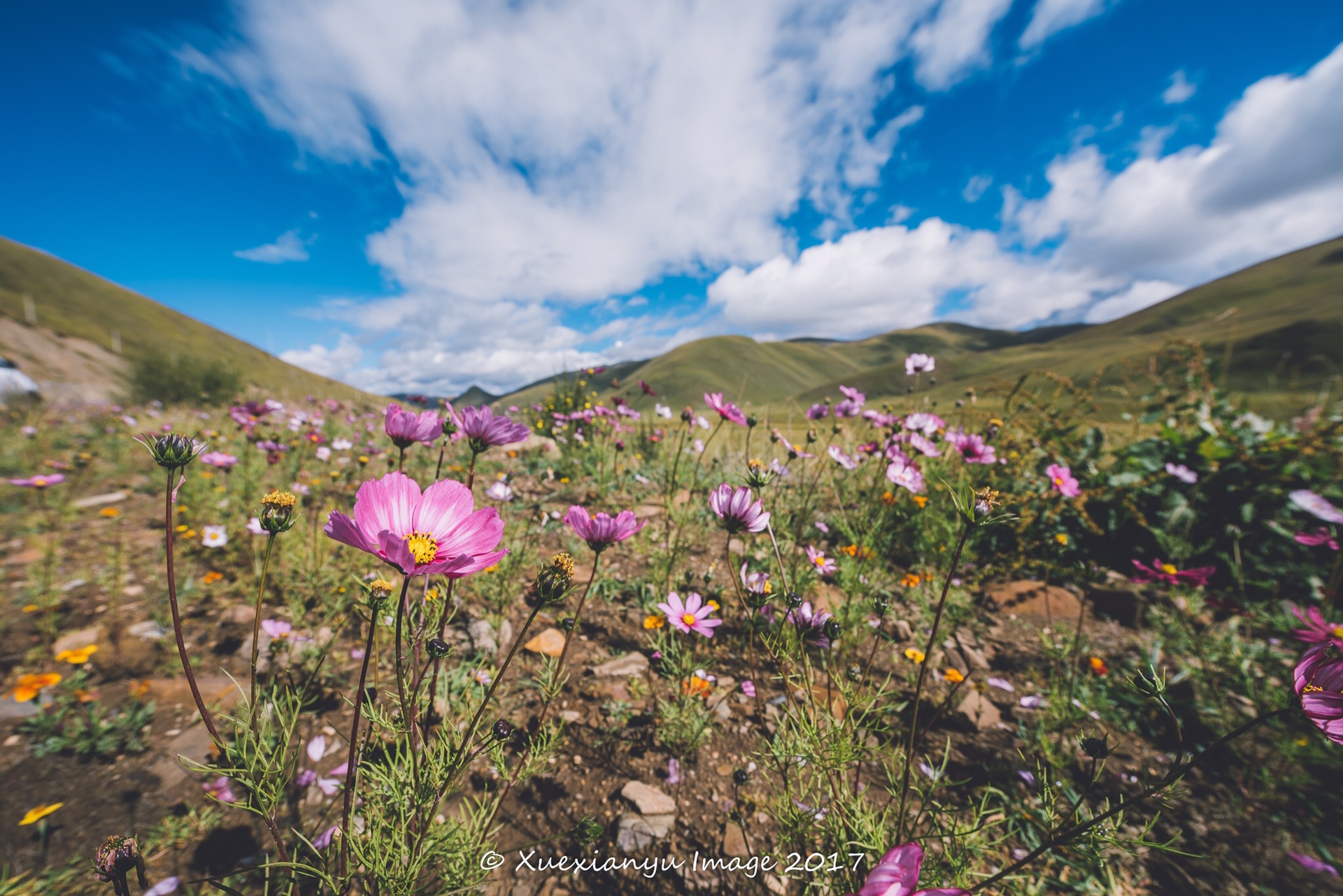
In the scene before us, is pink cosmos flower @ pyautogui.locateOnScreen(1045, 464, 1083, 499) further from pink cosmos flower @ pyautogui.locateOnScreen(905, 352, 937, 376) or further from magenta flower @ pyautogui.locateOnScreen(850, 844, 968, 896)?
magenta flower @ pyautogui.locateOnScreen(850, 844, 968, 896)

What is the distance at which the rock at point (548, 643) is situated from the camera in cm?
213

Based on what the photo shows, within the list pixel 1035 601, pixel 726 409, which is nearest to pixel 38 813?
pixel 726 409

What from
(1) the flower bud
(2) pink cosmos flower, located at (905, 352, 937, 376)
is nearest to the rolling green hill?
(2) pink cosmos flower, located at (905, 352, 937, 376)

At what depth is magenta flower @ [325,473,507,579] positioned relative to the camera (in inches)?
38.5

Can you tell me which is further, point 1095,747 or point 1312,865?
point 1312,865

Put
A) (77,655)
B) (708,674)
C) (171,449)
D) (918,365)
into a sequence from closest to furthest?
(171,449) → (77,655) → (708,674) → (918,365)

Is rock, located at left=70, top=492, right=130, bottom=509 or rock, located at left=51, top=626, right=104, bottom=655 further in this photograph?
rock, located at left=70, top=492, right=130, bottom=509

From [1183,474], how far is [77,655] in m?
5.34

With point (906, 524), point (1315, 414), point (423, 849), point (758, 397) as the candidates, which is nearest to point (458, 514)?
point (423, 849)

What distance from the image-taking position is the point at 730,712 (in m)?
1.90

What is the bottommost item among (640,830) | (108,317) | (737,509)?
(640,830)

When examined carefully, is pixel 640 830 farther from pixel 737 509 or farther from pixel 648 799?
pixel 737 509

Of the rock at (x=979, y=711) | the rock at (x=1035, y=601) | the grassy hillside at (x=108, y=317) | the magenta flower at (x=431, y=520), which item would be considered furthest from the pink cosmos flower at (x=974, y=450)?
the grassy hillside at (x=108, y=317)

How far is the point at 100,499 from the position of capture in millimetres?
3520
